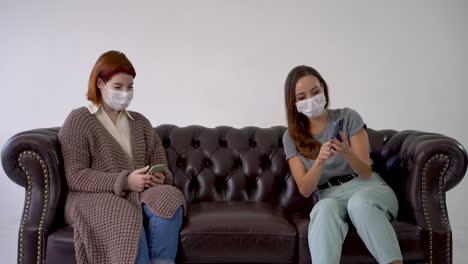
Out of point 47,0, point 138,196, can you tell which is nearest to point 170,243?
point 138,196

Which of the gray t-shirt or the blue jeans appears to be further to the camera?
the gray t-shirt

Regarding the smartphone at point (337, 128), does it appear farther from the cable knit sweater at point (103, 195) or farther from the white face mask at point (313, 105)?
the cable knit sweater at point (103, 195)

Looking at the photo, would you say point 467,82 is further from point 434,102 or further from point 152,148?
point 152,148

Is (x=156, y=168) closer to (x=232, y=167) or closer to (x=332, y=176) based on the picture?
(x=232, y=167)

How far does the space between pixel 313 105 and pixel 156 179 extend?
81 centimetres

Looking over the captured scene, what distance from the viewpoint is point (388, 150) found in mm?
2191

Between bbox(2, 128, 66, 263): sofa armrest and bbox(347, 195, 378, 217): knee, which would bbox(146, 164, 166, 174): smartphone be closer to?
bbox(2, 128, 66, 263): sofa armrest

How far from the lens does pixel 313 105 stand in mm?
2027

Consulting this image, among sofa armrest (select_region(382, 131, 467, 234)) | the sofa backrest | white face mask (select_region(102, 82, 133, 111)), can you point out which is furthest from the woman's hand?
sofa armrest (select_region(382, 131, 467, 234))

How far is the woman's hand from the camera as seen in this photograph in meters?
1.78

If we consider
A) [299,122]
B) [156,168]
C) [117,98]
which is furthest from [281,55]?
[156,168]

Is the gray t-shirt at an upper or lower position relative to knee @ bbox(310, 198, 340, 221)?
upper

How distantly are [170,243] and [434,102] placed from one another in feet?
7.24

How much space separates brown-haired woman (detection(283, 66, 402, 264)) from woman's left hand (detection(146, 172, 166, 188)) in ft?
2.00
